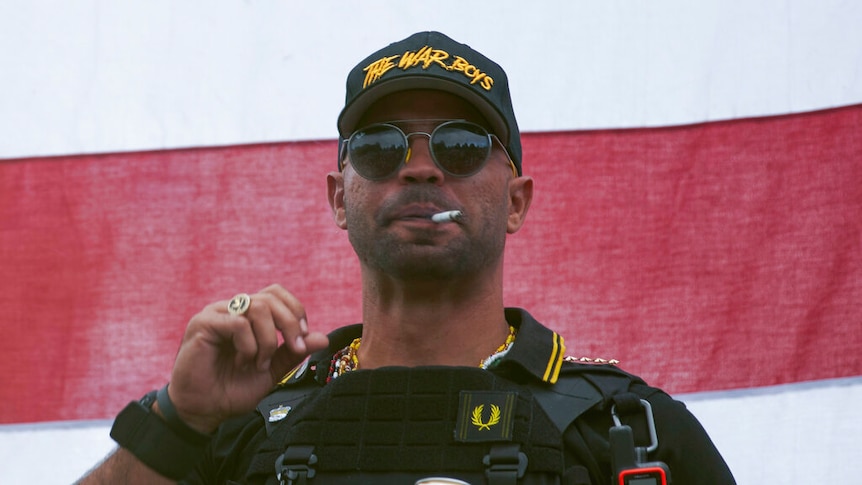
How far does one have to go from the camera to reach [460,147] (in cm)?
250

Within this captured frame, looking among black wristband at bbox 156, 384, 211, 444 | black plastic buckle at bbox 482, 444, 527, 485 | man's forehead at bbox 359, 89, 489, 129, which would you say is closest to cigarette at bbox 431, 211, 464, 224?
man's forehead at bbox 359, 89, 489, 129

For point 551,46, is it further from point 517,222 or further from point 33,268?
point 33,268

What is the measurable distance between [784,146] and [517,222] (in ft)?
3.52

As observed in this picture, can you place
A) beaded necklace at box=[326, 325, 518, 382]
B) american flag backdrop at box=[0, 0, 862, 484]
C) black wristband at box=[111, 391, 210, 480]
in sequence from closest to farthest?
1. black wristband at box=[111, 391, 210, 480]
2. beaded necklace at box=[326, 325, 518, 382]
3. american flag backdrop at box=[0, 0, 862, 484]

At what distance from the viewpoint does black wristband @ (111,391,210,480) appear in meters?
2.14

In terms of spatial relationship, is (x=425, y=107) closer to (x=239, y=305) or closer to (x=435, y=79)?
(x=435, y=79)

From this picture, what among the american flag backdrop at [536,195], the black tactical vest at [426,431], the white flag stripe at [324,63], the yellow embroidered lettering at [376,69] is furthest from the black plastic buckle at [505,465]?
the white flag stripe at [324,63]

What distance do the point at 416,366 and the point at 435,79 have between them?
654 millimetres

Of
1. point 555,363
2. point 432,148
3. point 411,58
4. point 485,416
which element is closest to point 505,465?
point 485,416

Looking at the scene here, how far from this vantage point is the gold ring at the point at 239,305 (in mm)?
2016

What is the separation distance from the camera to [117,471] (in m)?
2.20

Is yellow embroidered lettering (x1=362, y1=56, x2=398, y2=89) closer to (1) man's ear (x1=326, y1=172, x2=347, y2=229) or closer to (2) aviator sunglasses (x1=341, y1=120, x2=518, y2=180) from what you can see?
(2) aviator sunglasses (x1=341, y1=120, x2=518, y2=180)

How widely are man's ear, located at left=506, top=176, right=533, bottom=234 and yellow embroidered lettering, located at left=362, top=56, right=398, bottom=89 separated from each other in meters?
0.42

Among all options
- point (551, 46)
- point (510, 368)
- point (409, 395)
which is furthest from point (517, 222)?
point (551, 46)
